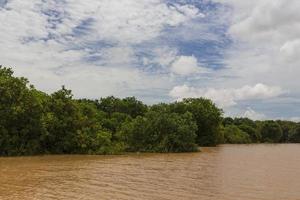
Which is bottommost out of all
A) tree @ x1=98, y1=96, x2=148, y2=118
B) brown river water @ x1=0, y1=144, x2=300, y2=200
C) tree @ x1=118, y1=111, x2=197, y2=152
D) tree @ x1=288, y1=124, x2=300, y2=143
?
brown river water @ x1=0, y1=144, x2=300, y2=200

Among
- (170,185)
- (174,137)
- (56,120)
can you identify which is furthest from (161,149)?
(170,185)

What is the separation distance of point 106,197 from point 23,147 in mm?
19909

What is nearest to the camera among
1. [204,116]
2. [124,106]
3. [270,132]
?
[204,116]

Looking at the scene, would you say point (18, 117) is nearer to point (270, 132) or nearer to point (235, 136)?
point (235, 136)

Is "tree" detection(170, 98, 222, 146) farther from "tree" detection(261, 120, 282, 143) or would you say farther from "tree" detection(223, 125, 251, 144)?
"tree" detection(261, 120, 282, 143)

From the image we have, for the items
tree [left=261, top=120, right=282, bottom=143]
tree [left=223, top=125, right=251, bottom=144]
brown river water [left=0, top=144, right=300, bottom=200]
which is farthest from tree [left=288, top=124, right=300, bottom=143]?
brown river water [left=0, top=144, right=300, bottom=200]

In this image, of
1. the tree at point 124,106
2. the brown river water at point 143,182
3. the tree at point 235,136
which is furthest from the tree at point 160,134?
the tree at point 235,136

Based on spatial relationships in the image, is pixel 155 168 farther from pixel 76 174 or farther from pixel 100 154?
pixel 100 154

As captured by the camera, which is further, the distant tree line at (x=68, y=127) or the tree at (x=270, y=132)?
the tree at (x=270, y=132)

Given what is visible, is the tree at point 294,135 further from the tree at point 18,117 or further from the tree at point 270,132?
the tree at point 18,117

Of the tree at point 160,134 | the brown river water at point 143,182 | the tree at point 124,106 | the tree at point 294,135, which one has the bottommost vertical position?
the brown river water at point 143,182

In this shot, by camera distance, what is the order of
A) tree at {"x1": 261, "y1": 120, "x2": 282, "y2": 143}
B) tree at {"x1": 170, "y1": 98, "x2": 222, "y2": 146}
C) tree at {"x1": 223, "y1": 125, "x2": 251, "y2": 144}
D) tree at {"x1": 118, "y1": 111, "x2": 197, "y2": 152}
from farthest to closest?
tree at {"x1": 261, "y1": 120, "x2": 282, "y2": 143} < tree at {"x1": 223, "y1": 125, "x2": 251, "y2": 144} < tree at {"x1": 170, "y1": 98, "x2": 222, "y2": 146} < tree at {"x1": 118, "y1": 111, "x2": 197, "y2": 152}

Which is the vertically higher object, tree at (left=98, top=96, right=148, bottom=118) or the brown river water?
tree at (left=98, top=96, right=148, bottom=118)

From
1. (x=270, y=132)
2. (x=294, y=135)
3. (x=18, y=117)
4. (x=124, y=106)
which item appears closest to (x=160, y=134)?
(x=18, y=117)
